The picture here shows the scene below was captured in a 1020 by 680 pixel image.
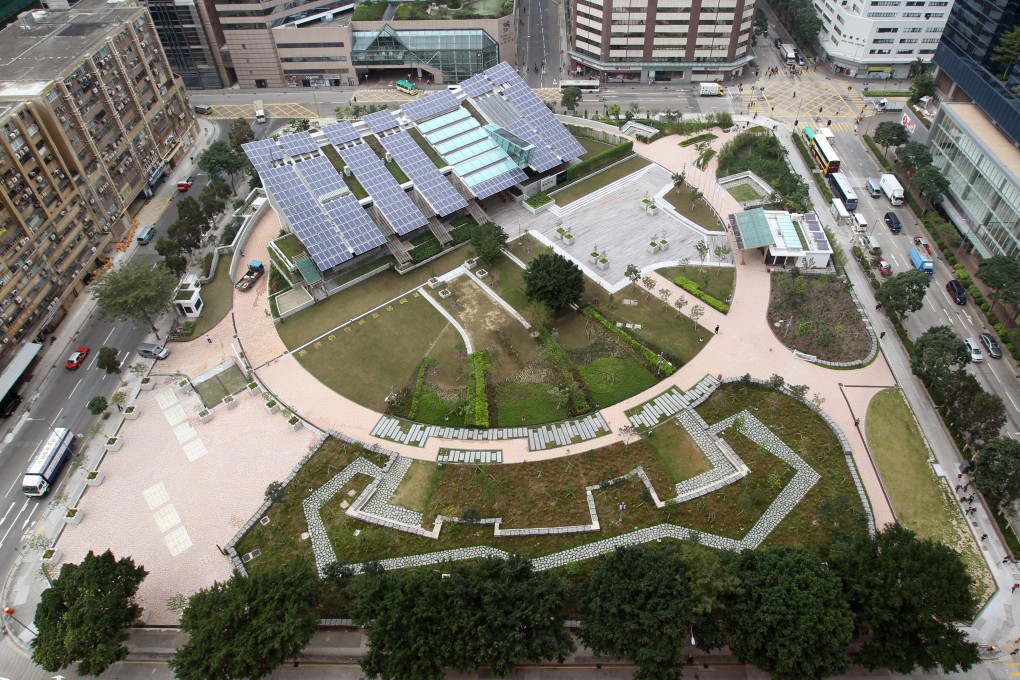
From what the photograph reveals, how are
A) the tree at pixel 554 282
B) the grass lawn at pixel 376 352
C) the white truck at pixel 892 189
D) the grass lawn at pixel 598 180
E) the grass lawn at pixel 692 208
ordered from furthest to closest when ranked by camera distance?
1. the grass lawn at pixel 598 180
2. the white truck at pixel 892 189
3. the grass lawn at pixel 692 208
4. the tree at pixel 554 282
5. the grass lawn at pixel 376 352

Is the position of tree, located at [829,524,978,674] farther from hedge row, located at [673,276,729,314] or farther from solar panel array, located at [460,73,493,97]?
solar panel array, located at [460,73,493,97]

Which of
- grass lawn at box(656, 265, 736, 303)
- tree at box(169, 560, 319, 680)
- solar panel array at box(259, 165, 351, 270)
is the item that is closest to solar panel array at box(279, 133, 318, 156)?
solar panel array at box(259, 165, 351, 270)

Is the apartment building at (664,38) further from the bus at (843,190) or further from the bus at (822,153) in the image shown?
the bus at (843,190)

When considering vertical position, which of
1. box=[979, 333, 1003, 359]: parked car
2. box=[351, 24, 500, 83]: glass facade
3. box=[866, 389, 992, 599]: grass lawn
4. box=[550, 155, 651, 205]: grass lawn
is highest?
box=[351, 24, 500, 83]: glass facade

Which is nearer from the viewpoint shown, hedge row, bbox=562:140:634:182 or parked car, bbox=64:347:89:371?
parked car, bbox=64:347:89:371

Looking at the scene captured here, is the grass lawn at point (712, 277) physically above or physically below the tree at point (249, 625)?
below

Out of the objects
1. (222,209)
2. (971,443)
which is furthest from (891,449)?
(222,209)

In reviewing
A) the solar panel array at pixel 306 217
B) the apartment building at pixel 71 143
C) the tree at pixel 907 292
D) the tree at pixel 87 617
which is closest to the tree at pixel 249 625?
the tree at pixel 87 617
